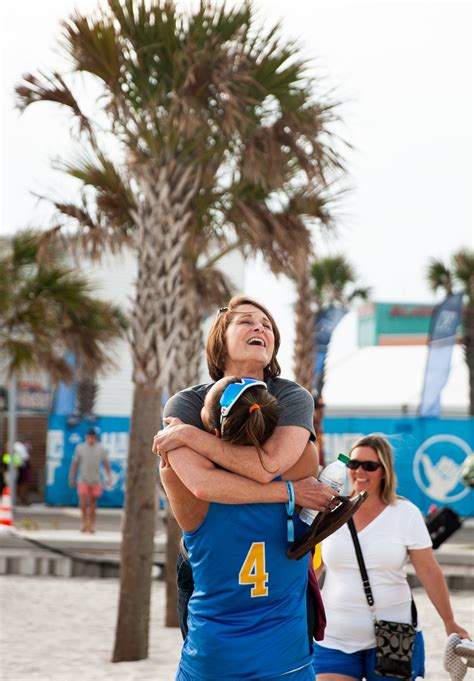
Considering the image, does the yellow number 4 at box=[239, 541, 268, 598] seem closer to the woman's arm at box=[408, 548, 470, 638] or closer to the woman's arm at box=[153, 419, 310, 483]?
the woman's arm at box=[153, 419, 310, 483]

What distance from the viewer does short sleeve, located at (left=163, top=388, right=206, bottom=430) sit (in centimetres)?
328

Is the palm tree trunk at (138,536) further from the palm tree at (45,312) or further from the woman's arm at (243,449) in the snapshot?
the palm tree at (45,312)

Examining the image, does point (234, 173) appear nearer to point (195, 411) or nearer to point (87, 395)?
point (195, 411)

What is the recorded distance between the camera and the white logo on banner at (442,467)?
19984mm

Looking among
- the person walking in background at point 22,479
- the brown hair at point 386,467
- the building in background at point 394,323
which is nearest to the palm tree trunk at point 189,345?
the brown hair at point 386,467

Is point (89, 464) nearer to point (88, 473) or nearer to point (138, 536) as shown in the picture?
Answer: point (88, 473)

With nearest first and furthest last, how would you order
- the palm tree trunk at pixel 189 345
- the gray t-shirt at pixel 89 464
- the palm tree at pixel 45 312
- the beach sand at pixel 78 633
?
the beach sand at pixel 78 633 < the palm tree trunk at pixel 189 345 < the palm tree at pixel 45 312 < the gray t-shirt at pixel 89 464

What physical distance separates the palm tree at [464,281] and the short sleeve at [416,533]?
26028mm

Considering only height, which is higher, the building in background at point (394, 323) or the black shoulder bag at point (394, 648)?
the building in background at point (394, 323)

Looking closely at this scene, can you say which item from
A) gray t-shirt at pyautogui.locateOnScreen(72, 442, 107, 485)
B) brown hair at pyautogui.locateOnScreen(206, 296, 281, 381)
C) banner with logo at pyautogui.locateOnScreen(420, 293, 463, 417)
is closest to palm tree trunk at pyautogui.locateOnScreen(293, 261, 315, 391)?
banner with logo at pyautogui.locateOnScreen(420, 293, 463, 417)

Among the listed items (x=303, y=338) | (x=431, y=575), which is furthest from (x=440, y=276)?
(x=431, y=575)

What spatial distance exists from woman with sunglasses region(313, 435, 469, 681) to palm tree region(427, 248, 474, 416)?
26.0 m

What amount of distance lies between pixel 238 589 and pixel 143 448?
5.67 metres

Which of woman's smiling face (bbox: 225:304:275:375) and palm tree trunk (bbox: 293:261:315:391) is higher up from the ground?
palm tree trunk (bbox: 293:261:315:391)
